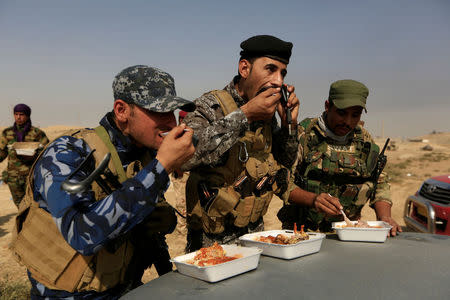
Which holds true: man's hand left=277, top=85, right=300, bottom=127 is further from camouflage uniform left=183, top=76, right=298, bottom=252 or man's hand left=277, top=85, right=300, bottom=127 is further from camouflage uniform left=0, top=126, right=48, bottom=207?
camouflage uniform left=0, top=126, right=48, bottom=207

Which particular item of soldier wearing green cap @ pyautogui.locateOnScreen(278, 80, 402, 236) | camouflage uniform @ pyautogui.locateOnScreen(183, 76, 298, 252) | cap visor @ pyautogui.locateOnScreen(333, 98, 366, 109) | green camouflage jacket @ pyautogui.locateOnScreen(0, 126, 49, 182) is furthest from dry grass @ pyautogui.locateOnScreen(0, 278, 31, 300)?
cap visor @ pyautogui.locateOnScreen(333, 98, 366, 109)

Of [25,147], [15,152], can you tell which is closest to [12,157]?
[15,152]

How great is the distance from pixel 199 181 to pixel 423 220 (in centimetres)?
413

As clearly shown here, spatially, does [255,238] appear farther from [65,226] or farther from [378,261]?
[65,226]

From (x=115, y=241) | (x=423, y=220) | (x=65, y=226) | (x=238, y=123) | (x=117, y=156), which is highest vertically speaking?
(x=238, y=123)

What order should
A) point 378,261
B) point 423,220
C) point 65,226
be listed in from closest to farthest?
point 65,226 < point 378,261 < point 423,220

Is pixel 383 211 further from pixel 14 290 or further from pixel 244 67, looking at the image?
pixel 14 290

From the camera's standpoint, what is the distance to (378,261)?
76.4 inches

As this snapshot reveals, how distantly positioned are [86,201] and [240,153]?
1.33 m

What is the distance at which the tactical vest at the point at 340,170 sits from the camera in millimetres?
3129

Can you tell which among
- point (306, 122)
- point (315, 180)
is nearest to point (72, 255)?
point (315, 180)

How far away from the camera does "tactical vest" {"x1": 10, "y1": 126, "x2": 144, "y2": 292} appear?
1558 millimetres

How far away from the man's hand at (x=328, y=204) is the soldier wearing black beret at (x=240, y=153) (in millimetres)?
395

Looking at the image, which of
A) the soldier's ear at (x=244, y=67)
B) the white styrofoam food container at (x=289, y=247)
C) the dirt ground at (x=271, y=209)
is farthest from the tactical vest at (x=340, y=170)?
the dirt ground at (x=271, y=209)
